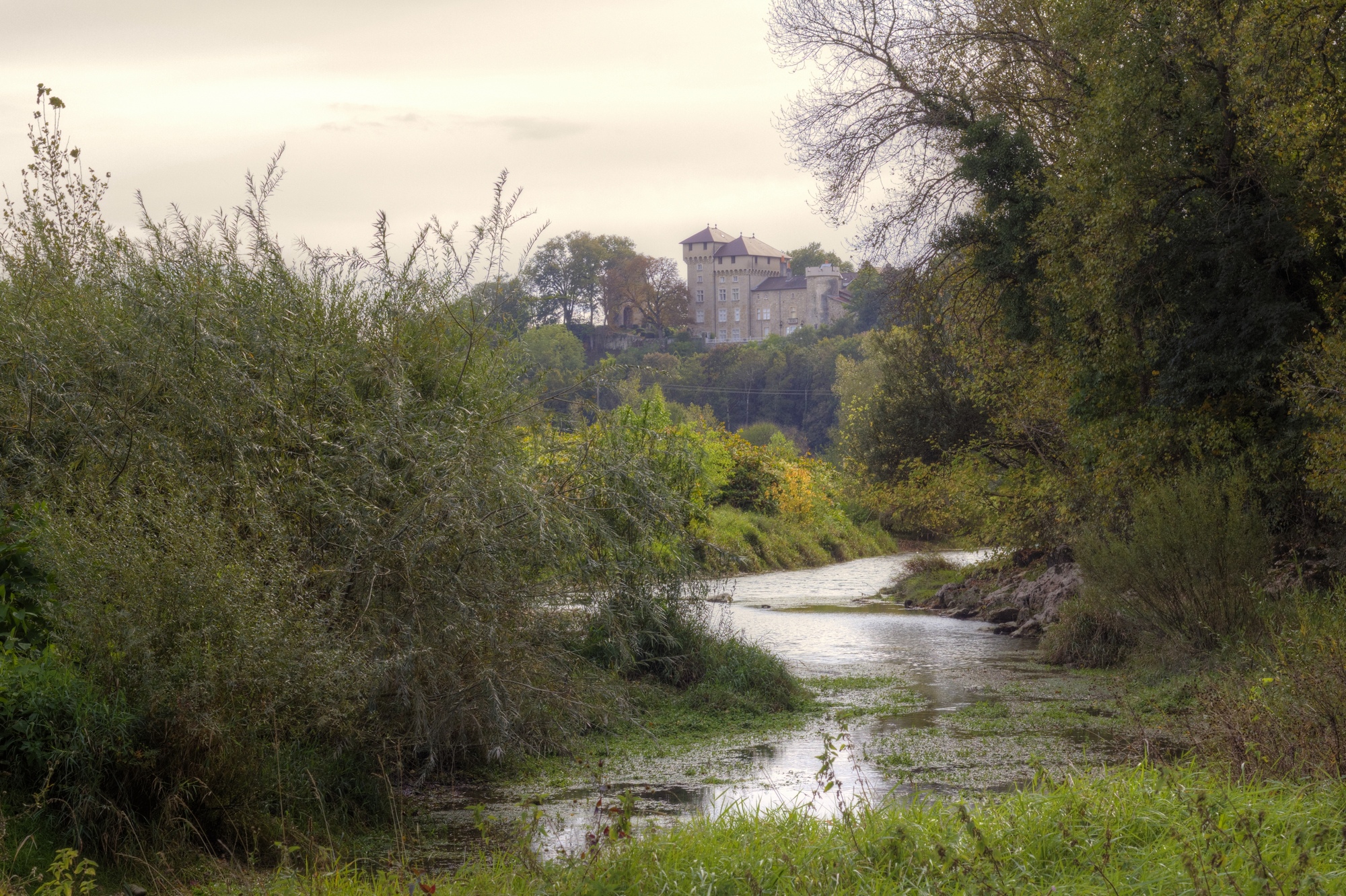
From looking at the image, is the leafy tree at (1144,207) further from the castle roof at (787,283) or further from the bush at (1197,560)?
the castle roof at (787,283)

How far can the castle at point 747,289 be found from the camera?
109000 mm

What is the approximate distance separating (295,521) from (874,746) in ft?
14.3

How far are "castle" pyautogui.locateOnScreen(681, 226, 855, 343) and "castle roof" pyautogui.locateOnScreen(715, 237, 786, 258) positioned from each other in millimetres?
69

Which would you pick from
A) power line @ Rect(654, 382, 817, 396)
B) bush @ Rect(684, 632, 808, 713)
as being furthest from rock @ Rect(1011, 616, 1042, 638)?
power line @ Rect(654, 382, 817, 396)

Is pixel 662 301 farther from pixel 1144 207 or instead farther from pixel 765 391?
pixel 1144 207

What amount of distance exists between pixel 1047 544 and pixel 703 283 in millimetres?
97837

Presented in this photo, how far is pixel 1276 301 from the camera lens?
36.0ft

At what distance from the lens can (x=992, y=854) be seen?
159 inches

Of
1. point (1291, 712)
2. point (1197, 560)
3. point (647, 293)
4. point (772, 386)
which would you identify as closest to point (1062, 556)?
point (1197, 560)

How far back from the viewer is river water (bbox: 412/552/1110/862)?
6410mm

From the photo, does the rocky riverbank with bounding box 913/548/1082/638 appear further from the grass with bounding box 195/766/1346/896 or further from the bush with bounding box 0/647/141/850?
the bush with bounding box 0/647/141/850

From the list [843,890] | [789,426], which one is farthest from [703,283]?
[843,890]

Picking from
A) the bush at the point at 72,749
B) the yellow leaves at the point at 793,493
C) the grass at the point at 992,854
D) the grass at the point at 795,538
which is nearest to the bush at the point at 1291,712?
the grass at the point at 992,854

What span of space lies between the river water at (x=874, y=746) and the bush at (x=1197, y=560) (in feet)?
3.72
